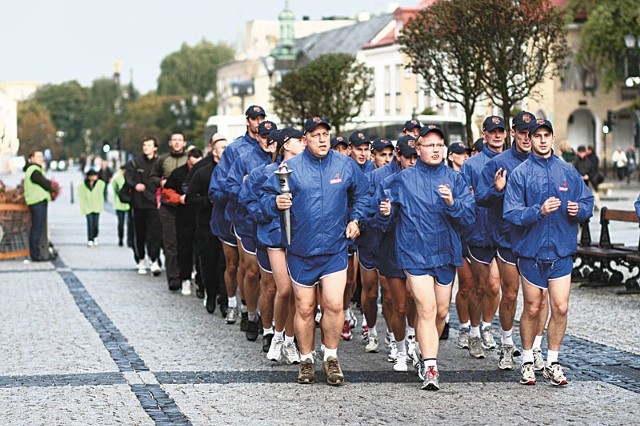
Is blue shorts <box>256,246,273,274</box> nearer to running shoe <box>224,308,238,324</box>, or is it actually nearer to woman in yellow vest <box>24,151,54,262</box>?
running shoe <box>224,308,238,324</box>

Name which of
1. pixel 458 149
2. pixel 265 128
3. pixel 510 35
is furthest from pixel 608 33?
pixel 265 128

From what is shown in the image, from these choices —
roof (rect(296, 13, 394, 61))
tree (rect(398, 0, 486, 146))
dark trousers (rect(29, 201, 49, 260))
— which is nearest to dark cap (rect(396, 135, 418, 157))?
dark trousers (rect(29, 201, 49, 260))

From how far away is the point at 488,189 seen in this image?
11617 millimetres

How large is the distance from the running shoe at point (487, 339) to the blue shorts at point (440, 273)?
6.14ft

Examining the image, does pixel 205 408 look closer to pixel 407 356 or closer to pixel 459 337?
pixel 407 356

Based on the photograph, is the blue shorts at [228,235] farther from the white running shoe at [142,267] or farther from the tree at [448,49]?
the tree at [448,49]

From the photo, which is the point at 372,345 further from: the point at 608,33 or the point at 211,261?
the point at 608,33

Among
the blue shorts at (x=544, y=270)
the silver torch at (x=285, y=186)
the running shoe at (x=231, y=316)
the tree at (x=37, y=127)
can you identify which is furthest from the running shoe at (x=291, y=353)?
the tree at (x=37, y=127)

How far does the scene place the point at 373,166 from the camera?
46.1 feet

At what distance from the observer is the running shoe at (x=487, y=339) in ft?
40.7

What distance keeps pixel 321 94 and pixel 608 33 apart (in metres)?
16.7

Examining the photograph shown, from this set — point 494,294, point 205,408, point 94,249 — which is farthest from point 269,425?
point 94,249

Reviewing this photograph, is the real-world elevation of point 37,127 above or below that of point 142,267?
above

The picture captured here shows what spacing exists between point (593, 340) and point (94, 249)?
16.4m
